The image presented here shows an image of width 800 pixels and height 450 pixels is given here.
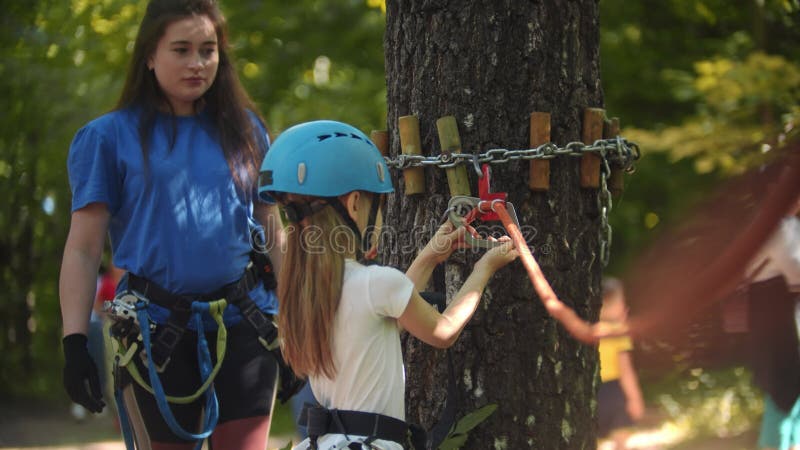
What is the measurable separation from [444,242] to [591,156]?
593 millimetres

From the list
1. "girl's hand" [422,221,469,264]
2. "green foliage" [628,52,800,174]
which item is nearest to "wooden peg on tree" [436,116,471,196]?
"girl's hand" [422,221,469,264]

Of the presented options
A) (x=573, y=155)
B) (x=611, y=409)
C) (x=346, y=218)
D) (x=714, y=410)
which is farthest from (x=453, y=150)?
(x=714, y=410)

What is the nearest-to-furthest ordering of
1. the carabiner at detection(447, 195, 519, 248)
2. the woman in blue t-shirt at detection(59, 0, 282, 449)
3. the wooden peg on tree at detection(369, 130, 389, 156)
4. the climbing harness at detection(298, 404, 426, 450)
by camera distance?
the climbing harness at detection(298, 404, 426, 450), the carabiner at detection(447, 195, 519, 248), the woman in blue t-shirt at detection(59, 0, 282, 449), the wooden peg on tree at detection(369, 130, 389, 156)

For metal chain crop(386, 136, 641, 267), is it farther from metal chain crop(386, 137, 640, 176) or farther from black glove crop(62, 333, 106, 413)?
black glove crop(62, 333, 106, 413)

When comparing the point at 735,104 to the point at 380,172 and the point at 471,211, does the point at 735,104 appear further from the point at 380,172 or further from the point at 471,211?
the point at 380,172

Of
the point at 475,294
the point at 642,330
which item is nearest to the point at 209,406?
the point at 475,294

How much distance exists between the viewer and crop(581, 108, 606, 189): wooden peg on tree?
3.40 meters

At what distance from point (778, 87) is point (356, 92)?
5072mm

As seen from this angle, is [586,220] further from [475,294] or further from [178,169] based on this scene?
[178,169]

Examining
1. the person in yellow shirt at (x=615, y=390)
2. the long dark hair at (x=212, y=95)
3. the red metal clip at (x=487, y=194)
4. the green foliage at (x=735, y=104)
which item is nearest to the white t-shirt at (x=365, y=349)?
the red metal clip at (x=487, y=194)

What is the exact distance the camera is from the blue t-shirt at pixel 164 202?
3.39 metres

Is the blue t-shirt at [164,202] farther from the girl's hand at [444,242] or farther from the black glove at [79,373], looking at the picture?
the girl's hand at [444,242]

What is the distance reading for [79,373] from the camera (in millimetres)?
3318

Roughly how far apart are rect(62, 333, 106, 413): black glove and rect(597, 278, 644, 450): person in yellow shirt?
3.81 m
